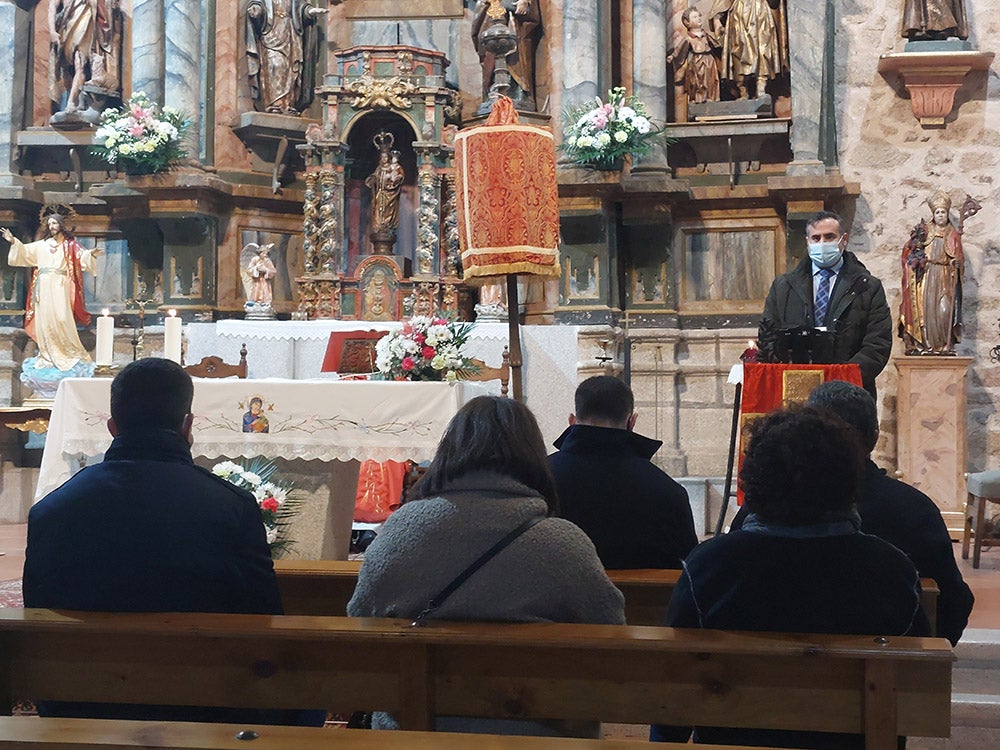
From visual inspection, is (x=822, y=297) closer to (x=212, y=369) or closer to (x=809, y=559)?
(x=809, y=559)

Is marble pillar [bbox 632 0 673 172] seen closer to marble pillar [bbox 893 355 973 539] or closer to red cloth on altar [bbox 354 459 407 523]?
marble pillar [bbox 893 355 973 539]

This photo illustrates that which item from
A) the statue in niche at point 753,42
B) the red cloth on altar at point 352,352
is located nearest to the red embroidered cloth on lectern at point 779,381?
the red cloth on altar at point 352,352

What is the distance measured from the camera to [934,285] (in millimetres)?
8328

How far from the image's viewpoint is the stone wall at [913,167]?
8.87 m

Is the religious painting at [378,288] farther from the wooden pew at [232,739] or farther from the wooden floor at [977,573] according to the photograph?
the wooden pew at [232,739]

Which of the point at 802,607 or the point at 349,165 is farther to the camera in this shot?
the point at 349,165

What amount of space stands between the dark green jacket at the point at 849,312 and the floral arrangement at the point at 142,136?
531cm

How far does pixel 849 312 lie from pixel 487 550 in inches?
134

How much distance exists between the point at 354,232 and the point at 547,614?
7.55m

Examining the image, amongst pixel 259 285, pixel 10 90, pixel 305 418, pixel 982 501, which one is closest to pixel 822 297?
pixel 982 501

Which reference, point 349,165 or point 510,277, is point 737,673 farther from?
point 349,165

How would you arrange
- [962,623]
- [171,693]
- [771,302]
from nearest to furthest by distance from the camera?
1. [171,693]
2. [962,623]
3. [771,302]

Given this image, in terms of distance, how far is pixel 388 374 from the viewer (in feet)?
20.8

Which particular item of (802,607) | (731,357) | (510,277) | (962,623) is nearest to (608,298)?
(731,357)
